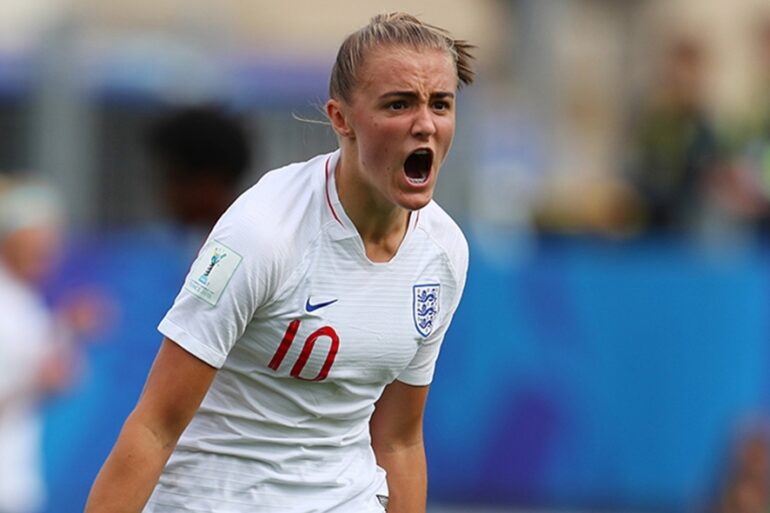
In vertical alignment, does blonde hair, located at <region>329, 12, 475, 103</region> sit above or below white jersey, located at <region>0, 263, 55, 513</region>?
above

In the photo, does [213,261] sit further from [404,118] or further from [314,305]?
[404,118]

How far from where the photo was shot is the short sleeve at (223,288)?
4.32m

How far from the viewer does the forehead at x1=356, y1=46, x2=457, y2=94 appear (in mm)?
4383

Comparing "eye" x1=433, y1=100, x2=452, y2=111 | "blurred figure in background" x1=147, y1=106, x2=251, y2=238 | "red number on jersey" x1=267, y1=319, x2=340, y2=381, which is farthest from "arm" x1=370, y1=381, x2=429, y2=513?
"blurred figure in background" x1=147, y1=106, x2=251, y2=238

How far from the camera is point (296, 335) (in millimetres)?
4488

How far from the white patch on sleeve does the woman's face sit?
1.37 feet

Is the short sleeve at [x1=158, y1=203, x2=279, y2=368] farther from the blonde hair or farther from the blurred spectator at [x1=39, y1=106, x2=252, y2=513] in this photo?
the blurred spectator at [x1=39, y1=106, x2=252, y2=513]

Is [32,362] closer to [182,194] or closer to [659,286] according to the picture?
[182,194]

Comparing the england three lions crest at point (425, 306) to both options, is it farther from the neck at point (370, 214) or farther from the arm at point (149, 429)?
the arm at point (149, 429)

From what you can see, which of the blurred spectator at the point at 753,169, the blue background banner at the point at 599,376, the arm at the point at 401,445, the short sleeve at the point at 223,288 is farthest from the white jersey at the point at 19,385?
the short sleeve at the point at 223,288

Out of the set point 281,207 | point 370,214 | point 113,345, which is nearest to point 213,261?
point 281,207

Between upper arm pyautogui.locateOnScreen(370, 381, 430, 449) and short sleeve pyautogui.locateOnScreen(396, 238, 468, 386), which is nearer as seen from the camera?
short sleeve pyautogui.locateOnScreen(396, 238, 468, 386)

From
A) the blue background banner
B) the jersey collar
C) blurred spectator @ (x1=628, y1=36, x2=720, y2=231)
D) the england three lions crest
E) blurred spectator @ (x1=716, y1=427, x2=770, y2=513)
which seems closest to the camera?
the jersey collar

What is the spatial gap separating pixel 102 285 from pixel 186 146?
375cm
